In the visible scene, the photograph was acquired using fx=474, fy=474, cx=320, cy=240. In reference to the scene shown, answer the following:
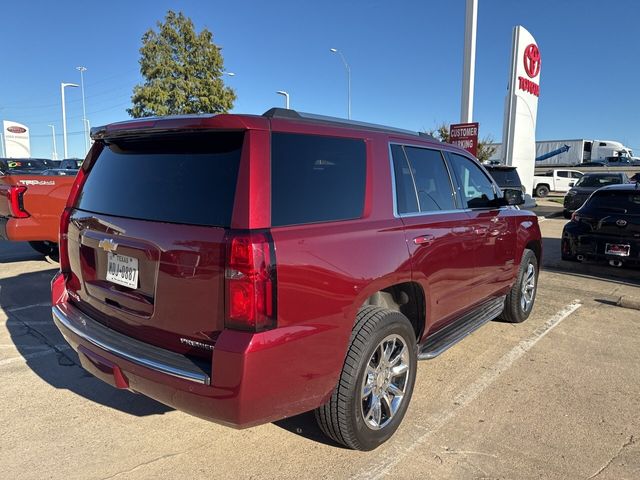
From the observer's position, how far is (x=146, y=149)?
276 centimetres

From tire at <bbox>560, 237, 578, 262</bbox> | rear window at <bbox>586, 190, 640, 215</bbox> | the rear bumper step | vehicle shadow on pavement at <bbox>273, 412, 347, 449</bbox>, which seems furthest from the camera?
tire at <bbox>560, 237, 578, 262</bbox>

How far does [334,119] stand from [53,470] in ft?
8.47

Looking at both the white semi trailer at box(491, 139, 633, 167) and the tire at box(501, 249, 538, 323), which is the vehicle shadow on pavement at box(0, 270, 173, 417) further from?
the white semi trailer at box(491, 139, 633, 167)

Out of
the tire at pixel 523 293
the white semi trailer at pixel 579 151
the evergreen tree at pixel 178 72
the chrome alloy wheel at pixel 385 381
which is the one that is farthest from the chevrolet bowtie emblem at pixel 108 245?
the white semi trailer at pixel 579 151

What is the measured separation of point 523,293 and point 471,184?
1.66 metres

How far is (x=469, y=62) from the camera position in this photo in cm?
1196

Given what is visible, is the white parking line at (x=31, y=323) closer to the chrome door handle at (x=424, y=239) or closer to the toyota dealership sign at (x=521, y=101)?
the chrome door handle at (x=424, y=239)

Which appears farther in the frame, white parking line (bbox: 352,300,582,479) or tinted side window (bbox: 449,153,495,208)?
tinted side window (bbox: 449,153,495,208)

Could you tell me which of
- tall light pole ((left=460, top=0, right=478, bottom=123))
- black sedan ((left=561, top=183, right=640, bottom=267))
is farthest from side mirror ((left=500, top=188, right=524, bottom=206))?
tall light pole ((left=460, top=0, right=478, bottom=123))

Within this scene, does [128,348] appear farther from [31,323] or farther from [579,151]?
[579,151]

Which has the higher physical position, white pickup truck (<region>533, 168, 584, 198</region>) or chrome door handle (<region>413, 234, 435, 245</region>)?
white pickup truck (<region>533, 168, 584, 198</region>)

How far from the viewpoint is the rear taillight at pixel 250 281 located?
2146 mm

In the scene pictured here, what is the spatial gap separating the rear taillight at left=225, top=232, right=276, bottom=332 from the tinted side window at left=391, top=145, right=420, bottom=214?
4.07ft

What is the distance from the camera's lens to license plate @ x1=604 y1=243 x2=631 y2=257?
6.90 meters
